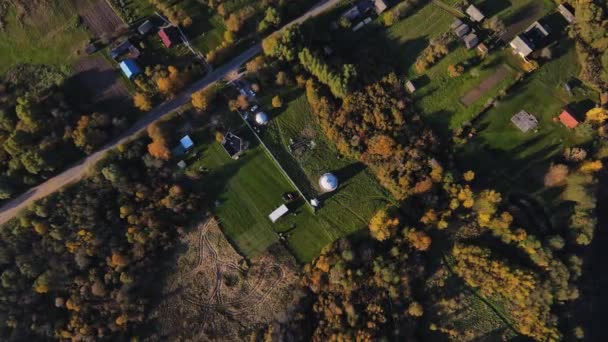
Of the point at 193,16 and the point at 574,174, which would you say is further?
the point at 193,16

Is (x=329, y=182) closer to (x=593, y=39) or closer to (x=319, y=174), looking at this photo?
(x=319, y=174)

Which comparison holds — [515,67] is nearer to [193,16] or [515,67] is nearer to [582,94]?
[582,94]

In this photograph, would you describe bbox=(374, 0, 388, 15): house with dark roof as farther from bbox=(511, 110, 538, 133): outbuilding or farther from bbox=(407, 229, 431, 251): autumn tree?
bbox=(407, 229, 431, 251): autumn tree

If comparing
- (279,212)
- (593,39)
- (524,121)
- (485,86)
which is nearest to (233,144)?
Answer: (279,212)

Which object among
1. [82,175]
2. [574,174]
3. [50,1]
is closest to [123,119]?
[82,175]

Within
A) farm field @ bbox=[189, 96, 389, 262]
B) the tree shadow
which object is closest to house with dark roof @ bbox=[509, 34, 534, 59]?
the tree shadow

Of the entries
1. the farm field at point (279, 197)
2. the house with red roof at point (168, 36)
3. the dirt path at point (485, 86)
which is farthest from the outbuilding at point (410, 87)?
the house with red roof at point (168, 36)

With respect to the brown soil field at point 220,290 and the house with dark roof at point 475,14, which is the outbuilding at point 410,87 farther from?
the brown soil field at point 220,290
